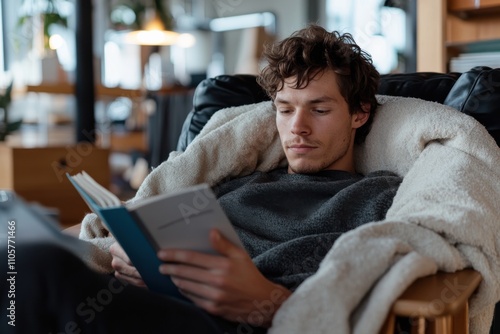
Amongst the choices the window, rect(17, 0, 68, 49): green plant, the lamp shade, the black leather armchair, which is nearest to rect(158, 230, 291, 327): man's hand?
the black leather armchair

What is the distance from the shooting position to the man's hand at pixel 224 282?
1097 millimetres

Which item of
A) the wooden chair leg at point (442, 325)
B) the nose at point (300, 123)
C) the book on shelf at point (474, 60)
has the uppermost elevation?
the book on shelf at point (474, 60)

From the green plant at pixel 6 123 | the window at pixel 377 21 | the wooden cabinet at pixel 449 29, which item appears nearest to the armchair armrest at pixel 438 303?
the wooden cabinet at pixel 449 29

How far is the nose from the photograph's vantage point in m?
1.59

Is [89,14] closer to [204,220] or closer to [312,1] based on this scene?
[204,220]

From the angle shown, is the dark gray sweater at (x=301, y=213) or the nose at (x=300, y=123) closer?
the dark gray sweater at (x=301, y=213)

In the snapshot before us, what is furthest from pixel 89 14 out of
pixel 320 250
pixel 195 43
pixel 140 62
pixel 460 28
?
pixel 195 43

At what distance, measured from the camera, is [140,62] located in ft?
29.9

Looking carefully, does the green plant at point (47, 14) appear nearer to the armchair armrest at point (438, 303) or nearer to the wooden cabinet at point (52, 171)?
the wooden cabinet at point (52, 171)

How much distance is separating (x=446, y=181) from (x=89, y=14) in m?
3.67

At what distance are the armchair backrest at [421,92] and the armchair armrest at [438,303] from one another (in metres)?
0.60

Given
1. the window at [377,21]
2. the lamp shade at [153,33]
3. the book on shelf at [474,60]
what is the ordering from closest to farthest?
the book on shelf at [474,60]
the window at [377,21]
the lamp shade at [153,33]

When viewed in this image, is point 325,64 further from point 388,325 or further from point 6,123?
point 6,123

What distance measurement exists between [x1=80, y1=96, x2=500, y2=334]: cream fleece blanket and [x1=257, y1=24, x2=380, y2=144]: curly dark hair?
3.3 inches
